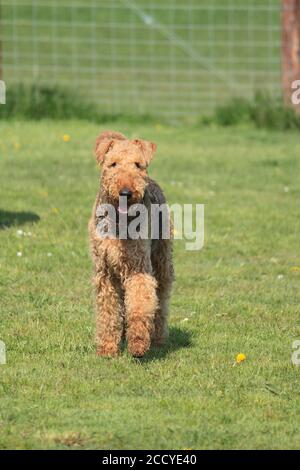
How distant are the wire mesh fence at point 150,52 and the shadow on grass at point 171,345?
898cm

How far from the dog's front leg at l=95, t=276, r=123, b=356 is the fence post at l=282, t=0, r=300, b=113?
8.40m

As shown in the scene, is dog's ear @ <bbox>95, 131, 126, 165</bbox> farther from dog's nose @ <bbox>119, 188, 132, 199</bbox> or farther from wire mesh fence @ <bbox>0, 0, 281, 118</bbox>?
wire mesh fence @ <bbox>0, 0, 281, 118</bbox>

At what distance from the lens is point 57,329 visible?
5832mm

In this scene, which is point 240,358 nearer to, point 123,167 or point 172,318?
point 172,318

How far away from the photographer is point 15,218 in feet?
27.9

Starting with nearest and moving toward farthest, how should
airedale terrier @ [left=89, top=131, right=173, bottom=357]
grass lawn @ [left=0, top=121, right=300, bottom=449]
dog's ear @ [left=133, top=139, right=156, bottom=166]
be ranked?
grass lawn @ [left=0, top=121, right=300, bottom=449] → airedale terrier @ [left=89, top=131, right=173, bottom=357] → dog's ear @ [left=133, top=139, right=156, bottom=166]

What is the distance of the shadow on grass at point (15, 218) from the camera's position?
8.35 metres

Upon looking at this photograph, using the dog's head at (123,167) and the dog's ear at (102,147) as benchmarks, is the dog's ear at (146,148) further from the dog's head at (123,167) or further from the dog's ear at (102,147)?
the dog's ear at (102,147)

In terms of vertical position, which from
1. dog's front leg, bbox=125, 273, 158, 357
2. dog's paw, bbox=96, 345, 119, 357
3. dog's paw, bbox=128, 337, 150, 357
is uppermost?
dog's front leg, bbox=125, 273, 158, 357

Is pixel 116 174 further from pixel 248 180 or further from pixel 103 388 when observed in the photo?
pixel 248 180

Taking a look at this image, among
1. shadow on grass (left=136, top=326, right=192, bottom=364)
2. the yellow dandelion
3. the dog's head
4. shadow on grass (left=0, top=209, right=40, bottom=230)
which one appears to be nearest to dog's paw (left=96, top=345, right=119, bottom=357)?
shadow on grass (left=136, top=326, right=192, bottom=364)

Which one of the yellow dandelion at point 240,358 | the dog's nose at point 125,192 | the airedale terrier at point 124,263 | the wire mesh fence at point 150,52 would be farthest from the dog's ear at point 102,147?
the wire mesh fence at point 150,52

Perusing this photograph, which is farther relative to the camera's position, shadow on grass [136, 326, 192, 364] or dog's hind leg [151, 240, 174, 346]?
dog's hind leg [151, 240, 174, 346]

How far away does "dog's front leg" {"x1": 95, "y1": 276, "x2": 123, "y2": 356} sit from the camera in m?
5.32
